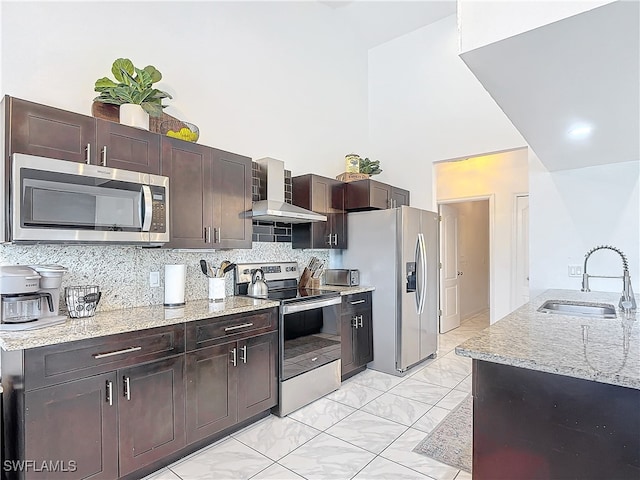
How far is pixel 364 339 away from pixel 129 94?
9.94 feet

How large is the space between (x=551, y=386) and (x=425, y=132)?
13.4 feet

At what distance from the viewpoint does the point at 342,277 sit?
4.02m

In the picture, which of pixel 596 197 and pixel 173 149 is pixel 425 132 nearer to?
pixel 596 197

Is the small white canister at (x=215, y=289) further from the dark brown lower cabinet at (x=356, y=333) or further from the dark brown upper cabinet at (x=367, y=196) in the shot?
the dark brown upper cabinet at (x=367, y=196)

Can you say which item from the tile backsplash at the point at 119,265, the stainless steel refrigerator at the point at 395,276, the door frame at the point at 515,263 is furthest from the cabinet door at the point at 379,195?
the door frame at the point at 515,263

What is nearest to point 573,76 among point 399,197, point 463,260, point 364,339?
point 364,339

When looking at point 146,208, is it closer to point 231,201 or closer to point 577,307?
point 231,201

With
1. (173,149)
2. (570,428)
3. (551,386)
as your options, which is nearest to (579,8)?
(551,386)

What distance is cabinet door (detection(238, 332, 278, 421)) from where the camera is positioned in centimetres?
255

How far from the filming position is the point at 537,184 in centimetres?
358

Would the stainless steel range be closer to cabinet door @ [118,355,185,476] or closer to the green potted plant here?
cabinet door @ [118,355,185,476]

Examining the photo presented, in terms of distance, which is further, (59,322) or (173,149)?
(173,149)

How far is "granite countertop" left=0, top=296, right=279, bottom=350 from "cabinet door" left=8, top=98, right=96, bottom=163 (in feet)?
2.99

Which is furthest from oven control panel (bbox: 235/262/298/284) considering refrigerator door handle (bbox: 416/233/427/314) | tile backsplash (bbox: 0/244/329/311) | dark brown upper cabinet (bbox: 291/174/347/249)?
refrigerator door handle (bbox: 416/233/427/314)
